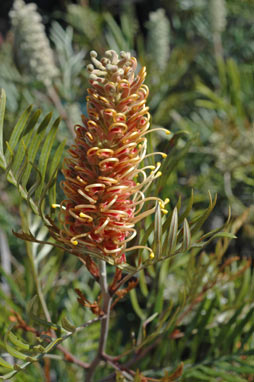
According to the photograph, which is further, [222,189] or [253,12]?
[253,12]

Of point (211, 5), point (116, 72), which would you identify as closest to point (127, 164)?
point (116, 72)

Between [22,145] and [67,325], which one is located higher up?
[22,145]

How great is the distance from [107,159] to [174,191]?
0.40m

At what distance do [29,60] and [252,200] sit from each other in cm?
50

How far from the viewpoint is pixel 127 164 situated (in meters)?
0.28

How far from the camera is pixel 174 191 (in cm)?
65

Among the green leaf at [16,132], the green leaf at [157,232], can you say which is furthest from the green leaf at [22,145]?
the green leaf at [157,232]

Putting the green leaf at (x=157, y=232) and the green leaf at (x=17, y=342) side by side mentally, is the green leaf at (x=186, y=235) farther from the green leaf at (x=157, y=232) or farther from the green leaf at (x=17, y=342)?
the green leaf at (x=17, y=342)

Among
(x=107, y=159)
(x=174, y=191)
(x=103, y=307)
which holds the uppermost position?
(x=107, y=159)

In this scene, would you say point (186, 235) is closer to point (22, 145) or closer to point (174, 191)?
point (22, 145)

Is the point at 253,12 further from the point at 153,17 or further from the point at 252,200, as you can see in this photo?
the point at 252,200

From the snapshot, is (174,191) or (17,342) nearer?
(17,342)

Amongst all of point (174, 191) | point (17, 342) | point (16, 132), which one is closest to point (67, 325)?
point (17, 342)

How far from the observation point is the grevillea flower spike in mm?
267
